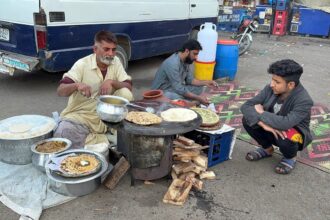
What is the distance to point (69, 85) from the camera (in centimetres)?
297

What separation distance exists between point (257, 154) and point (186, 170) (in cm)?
97

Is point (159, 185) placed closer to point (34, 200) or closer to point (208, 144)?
point (208, 144)

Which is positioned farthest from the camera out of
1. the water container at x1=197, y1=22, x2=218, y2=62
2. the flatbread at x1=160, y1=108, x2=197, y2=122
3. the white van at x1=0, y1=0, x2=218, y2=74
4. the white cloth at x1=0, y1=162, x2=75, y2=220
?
the water container at x1=197, y1=22, x2=218, y2=62

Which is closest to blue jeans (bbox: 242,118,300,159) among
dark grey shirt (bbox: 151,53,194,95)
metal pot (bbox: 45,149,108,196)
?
dark grey shirt (bbox: 151,53,194,95)

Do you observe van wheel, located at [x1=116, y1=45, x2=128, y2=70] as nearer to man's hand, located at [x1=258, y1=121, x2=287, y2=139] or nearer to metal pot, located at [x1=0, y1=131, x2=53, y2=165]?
metal pot, located at [x1=0, y1=131, x2=53, y2=165]

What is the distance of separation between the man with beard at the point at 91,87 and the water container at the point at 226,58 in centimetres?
335

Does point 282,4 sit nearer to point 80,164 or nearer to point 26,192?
point 80,164

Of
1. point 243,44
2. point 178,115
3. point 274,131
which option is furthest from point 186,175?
point 243,44

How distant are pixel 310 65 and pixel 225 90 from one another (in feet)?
12.1

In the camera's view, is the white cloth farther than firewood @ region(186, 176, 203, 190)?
No

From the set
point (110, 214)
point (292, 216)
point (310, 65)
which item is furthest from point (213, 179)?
point (310, 65)

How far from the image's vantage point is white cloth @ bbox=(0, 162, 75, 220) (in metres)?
2.59

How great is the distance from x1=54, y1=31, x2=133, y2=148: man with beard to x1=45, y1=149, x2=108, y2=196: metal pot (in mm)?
436

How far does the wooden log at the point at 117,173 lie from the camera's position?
2898mm
